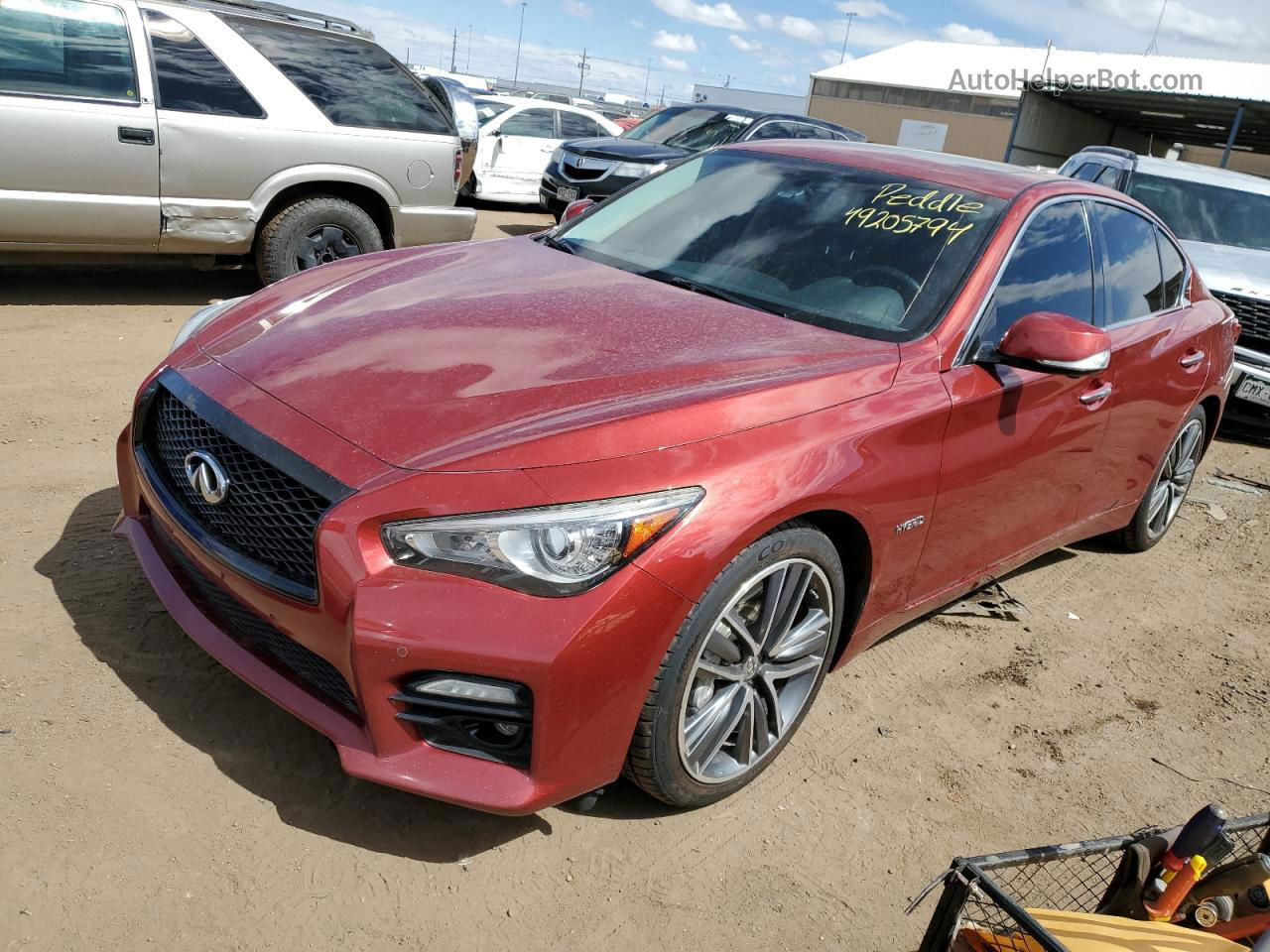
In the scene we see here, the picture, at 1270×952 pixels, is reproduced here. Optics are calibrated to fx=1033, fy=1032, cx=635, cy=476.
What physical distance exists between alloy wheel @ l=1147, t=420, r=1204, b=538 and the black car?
22.3 feet

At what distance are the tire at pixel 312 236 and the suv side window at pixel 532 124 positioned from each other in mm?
7226

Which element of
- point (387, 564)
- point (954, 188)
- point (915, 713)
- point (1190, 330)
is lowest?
point (915, 713)

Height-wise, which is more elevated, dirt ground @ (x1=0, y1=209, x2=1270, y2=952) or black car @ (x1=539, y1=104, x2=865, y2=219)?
black car @ (x1=539, y1=104, x2=865, y2=219)

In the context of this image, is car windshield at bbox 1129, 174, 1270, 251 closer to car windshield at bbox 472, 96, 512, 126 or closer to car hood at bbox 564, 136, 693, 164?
car hood at bbox 564, 136, 693, 164

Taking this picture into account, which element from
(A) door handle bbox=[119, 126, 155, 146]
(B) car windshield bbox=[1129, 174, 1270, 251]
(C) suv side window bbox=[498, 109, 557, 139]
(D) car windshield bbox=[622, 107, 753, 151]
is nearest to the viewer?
(A) door handle bbox=[119, 126, 155, 146]

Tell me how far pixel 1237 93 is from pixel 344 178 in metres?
23.7

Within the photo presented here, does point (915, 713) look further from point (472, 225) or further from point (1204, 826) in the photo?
point (472, 225)

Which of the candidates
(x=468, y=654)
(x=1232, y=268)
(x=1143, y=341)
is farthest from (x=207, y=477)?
(x=1232, y=268)

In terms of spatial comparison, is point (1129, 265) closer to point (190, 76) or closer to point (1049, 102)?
point (190, 76)

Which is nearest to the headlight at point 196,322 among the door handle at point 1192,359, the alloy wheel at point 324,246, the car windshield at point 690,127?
the alloy wheel at point 324,246

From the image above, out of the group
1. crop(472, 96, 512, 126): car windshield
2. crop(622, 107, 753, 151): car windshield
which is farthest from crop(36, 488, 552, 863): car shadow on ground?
crop(472, 96, 512, 126): car windshield

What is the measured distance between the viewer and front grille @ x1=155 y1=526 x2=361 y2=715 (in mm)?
2326

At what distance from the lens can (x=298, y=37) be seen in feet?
22.2

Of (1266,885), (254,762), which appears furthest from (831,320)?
(254,762)
